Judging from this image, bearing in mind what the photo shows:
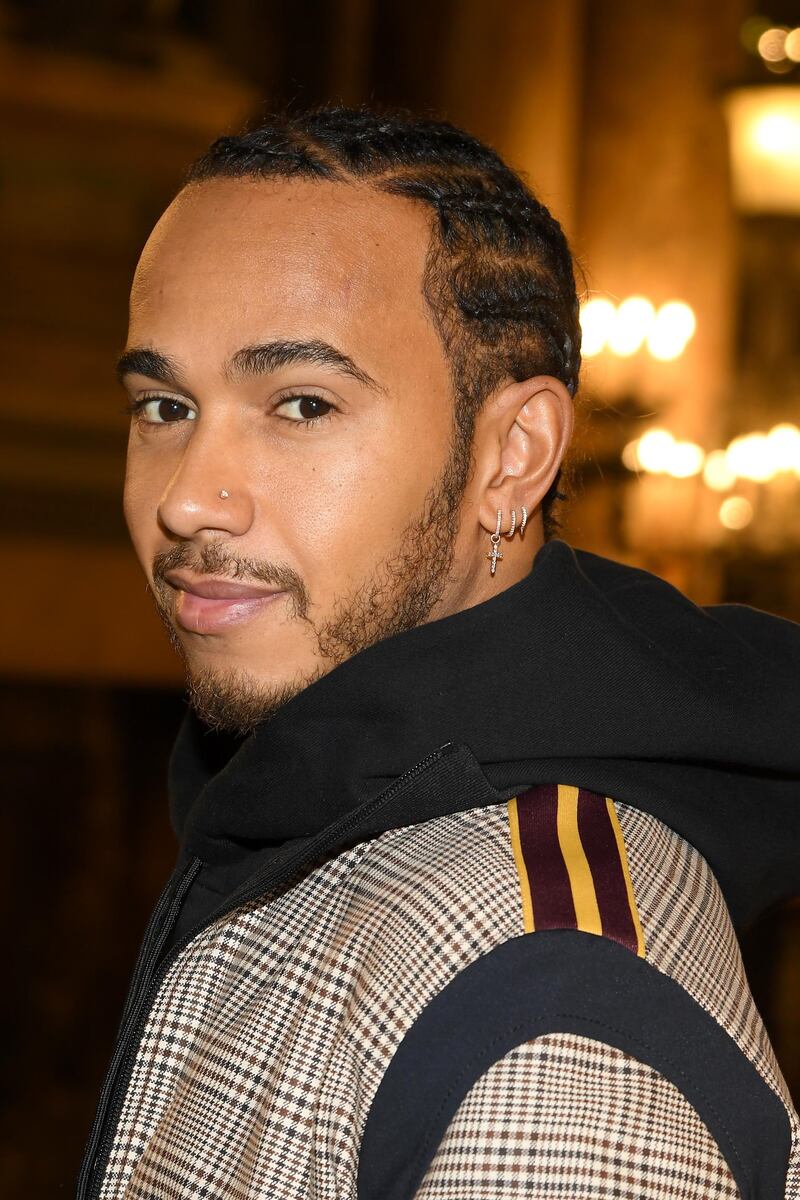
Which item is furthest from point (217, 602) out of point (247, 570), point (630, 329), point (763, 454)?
point (763, 454)

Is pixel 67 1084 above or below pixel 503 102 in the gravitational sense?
below

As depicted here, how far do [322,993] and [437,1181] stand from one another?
0.83ft

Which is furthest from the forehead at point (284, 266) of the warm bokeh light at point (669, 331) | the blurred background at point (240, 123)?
the warm bokeh light at point (669, 331)

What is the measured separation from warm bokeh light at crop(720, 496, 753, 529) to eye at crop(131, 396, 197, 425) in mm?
7030

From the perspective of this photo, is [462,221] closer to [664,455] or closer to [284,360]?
[284,360]

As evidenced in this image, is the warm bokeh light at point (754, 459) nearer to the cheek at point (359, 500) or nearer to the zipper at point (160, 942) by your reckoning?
the cheek at point (359, 500)

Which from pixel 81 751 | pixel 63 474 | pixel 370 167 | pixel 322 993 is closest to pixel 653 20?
pixel 63 474

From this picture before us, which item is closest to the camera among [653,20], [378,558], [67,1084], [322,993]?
[322,993]

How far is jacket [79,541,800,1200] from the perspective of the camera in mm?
1102

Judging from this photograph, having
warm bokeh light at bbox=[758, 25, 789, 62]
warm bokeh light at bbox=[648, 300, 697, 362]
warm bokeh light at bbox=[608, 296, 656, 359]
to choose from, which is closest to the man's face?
warm bokeh light at bbox=[608, 296, 656, 359]

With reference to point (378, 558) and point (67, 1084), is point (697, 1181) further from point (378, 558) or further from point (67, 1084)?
point (67, 1084)

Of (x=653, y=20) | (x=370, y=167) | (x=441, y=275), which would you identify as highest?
(x=653, y=20)

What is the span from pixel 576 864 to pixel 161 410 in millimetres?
781

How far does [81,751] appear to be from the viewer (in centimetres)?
A: 695
